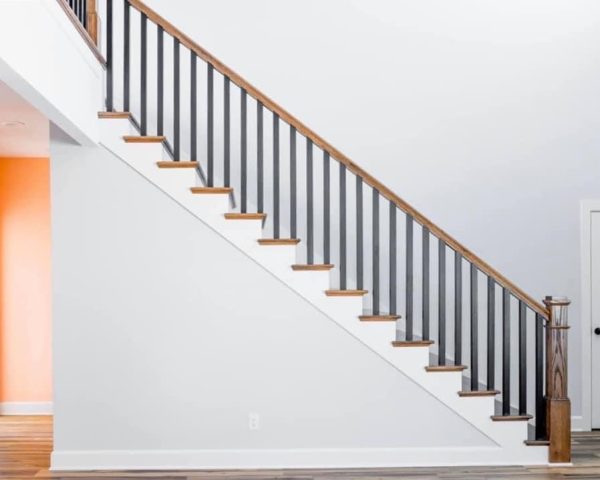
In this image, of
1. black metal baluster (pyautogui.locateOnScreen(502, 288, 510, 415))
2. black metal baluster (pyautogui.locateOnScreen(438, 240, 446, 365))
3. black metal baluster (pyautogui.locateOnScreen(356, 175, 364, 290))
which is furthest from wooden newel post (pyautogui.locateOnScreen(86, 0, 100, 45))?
black metal baluster (pyautogui.locateOnScreen(502, 288, 510, 415))

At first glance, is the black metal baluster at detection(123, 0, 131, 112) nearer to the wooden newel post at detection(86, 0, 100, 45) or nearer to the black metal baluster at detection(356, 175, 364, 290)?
the wooden newel post at detection(86, 0, 100, 45)

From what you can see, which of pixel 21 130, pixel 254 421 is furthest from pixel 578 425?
pixel 21 130

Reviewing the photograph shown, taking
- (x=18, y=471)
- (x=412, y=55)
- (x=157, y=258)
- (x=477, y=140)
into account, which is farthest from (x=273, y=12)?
(x=18, y=471)

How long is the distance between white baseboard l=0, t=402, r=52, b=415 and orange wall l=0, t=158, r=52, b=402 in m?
0.04

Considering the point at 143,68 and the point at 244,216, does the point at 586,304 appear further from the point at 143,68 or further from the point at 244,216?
the point at 143,68

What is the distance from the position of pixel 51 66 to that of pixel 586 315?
4800 mm

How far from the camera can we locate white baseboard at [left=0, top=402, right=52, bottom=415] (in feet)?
22.0

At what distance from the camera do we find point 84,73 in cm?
445

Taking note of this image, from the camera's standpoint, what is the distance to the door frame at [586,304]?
6.20 meters

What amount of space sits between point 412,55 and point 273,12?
1271mm

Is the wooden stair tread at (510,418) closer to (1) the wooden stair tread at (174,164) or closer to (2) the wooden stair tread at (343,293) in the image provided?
(2) the wooden stair tread at (343,293)

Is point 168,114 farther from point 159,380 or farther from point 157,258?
point 159,380

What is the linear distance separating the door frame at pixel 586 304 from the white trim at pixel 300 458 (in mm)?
1489

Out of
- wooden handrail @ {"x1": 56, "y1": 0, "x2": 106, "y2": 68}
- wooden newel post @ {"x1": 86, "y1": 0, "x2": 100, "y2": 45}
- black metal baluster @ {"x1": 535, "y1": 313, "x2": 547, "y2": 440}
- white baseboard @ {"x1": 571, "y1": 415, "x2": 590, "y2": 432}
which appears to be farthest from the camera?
white baseboard @ {"x1": 571, "y1": 415, "x2": 590, "y2": 432}
